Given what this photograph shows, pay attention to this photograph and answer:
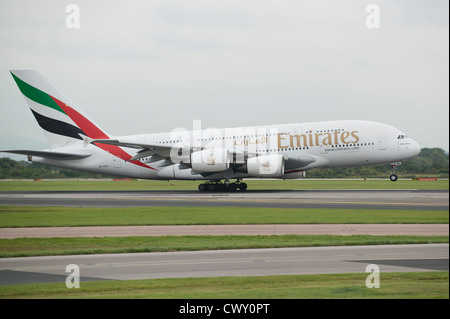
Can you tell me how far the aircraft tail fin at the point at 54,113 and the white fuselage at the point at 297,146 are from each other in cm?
680

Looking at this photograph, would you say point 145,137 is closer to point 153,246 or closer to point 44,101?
point 44,101

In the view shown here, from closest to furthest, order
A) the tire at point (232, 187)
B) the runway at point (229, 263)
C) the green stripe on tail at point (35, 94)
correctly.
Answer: the runway at point (229, 263), the tire at point (232, 187), the green stripe on tail at point (35, 94)

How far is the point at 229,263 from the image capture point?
49.9ft

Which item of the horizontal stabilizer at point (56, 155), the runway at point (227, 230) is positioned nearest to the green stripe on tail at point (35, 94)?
the horizontal stabilizer at point (56, 155)

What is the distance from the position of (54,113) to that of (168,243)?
33338 mm

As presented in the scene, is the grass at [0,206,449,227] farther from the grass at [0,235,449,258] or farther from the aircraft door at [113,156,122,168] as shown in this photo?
the aircraft door at [113,156,122,168]

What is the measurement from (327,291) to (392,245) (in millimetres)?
7181

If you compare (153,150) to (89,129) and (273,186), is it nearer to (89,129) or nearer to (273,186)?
(89,129)

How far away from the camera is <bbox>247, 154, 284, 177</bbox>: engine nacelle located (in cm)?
4206

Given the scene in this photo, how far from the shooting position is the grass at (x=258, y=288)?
11031 millimetres

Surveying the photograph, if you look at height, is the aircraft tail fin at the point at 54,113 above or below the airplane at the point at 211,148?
above

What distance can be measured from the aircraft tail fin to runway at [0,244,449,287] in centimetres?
3320

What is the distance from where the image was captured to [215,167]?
4281 cm

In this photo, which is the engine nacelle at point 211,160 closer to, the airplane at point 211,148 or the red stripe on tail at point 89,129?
the airplane at point 211,148
